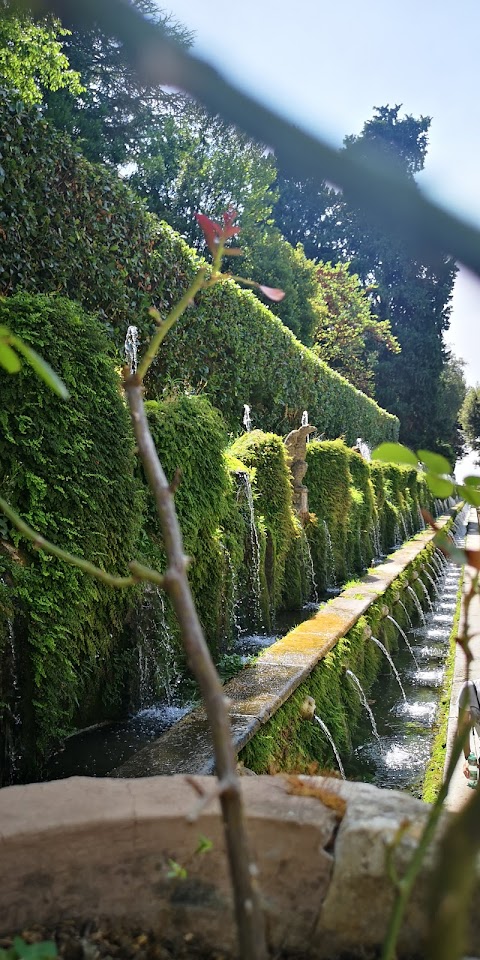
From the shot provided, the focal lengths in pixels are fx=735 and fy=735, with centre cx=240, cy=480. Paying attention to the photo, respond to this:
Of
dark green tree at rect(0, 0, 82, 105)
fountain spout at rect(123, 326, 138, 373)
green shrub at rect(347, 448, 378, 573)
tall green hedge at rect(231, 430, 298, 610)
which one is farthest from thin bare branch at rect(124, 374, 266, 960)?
dark green tree at rect(0, 0, 82, 105)

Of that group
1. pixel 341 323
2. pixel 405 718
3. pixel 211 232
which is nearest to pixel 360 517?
pixel 405 718

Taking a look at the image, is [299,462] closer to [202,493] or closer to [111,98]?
[202,493]

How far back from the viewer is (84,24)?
2033 centimetres

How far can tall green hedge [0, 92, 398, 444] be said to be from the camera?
6.60 m

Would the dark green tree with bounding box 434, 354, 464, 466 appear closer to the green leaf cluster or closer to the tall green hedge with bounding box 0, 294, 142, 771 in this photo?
the tall green hedge with bounding box 0, 294, 142, 771

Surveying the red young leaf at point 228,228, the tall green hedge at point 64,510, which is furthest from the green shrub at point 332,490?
the red young leaf at point 228,228

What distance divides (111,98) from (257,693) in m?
23.0

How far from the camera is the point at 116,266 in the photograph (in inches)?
321

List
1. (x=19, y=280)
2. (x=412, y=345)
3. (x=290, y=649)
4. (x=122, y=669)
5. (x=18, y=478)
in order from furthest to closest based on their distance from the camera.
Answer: (x=412, y=345) < (x=19, y=280) < (x=290, y=649) < (x=122, y=669) < (x=18, y=478)

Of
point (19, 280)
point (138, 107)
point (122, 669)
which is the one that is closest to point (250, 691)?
point (122, 669)

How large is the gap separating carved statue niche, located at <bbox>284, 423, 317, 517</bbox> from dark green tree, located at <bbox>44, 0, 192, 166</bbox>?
570 inches

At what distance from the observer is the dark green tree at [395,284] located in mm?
41094

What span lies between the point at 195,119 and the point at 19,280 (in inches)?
858

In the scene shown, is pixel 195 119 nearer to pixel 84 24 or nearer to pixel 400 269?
pixel 84 24
